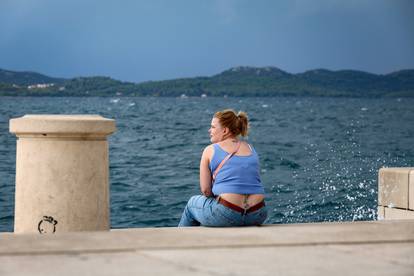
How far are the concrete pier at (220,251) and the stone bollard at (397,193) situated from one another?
1.62 metres

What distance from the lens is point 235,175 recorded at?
8.01 metres

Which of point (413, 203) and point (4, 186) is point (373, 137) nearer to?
point (4, 186)

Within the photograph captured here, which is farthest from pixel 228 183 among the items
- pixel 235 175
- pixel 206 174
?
pixel 206 174

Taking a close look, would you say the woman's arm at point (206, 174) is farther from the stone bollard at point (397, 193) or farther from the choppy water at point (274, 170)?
the choppy water at point (274, 170)

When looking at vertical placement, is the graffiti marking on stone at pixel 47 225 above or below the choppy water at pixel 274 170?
above

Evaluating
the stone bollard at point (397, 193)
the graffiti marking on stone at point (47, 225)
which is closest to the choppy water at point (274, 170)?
the stone bollard at point (397, 193)

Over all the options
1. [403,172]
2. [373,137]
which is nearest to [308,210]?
[403,172]

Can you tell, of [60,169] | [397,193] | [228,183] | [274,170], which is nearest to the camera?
[60,169]

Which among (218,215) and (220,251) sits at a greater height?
(218,215)

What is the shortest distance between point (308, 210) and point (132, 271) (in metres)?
15.9

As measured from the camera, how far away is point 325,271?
618 cm

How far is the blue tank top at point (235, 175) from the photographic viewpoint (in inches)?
314

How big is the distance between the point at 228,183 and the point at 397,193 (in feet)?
7.88

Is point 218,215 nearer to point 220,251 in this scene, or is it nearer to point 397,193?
point 220,251
